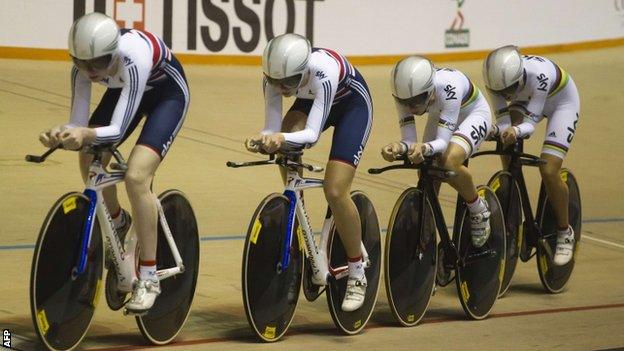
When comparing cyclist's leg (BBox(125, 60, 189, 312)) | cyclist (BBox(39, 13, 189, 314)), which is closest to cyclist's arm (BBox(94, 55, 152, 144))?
cyclist (BBox(39, 13, 189, 314))

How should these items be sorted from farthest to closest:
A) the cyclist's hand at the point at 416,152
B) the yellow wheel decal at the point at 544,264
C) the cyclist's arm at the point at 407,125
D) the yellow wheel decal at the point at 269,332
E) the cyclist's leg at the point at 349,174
Answer: the yellow wheel decal at the point at 544,264 < the cyclist's arm at the point at 407,125 < the cyclist's hand at the point at 416,152 < the cyclist's leg at the point at 349,174 < the yellow wheel decal at the point at 269,332

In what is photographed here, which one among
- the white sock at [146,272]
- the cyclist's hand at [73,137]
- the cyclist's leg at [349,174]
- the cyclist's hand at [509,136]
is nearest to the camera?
the cyclist's hand at [73,137]

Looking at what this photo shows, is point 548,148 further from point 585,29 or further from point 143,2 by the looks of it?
point 585,29

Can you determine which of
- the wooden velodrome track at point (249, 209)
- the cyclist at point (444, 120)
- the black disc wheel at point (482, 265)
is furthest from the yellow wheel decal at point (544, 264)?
the cyclist at point (444, 120)

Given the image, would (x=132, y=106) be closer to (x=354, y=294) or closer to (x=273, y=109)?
(x=273, y=109)

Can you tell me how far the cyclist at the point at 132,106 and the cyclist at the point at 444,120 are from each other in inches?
42.4

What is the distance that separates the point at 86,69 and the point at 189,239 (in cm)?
99

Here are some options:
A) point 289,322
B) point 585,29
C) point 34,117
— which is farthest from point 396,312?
point 585,29

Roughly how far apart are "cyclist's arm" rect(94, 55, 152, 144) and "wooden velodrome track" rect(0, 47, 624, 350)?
2.97 feet

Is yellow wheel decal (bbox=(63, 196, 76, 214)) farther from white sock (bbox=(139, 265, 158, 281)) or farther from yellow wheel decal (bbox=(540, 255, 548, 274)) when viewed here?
yellow wheel decal (bbox=(540, 255, 548, 274))

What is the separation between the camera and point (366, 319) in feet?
19.9

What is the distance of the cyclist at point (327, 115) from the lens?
5.51m

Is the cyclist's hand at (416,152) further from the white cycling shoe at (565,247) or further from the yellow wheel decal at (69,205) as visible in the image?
the yellow wheel decal at (69,205)

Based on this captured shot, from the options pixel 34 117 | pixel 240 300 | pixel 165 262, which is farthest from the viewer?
pixel 34 117
